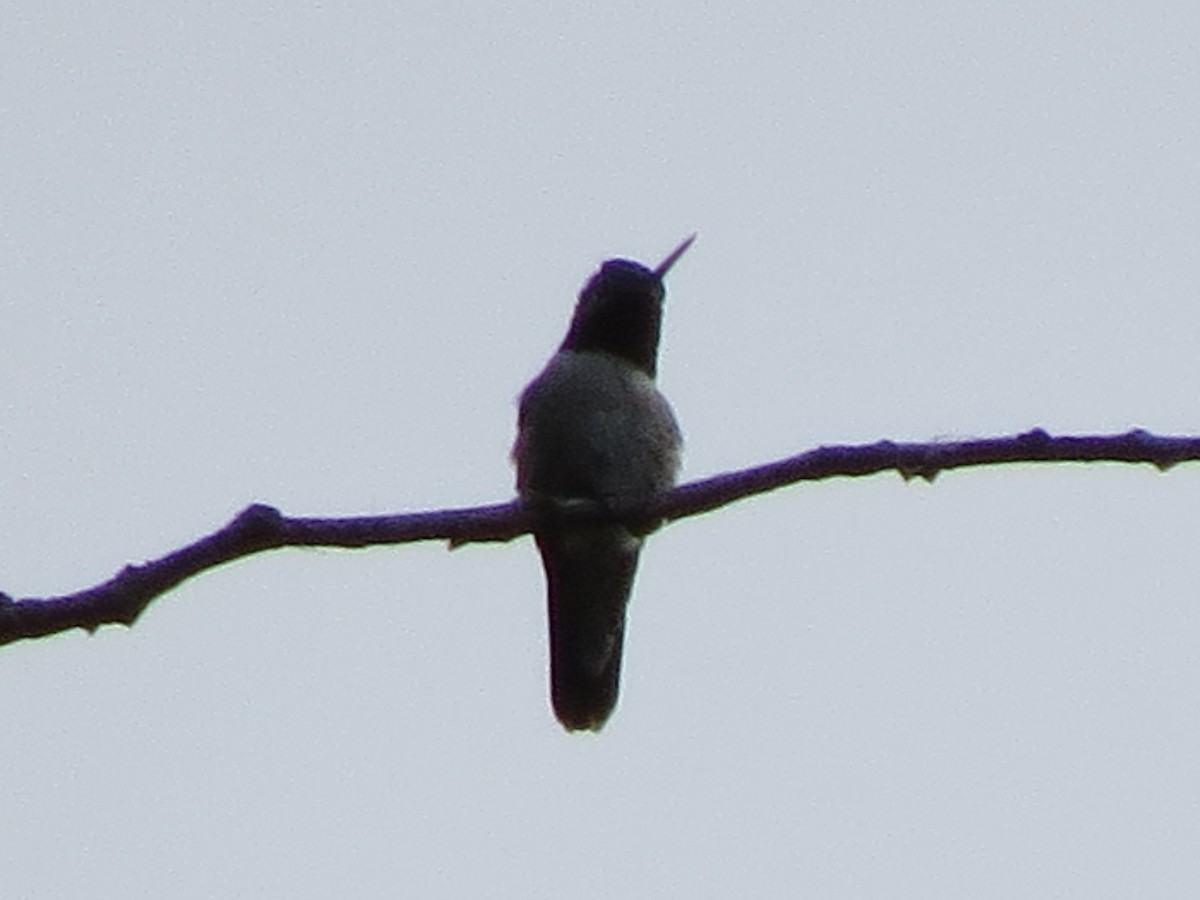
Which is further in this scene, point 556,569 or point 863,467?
point 556,569

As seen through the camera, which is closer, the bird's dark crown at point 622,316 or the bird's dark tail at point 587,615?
the bird's dark tail at point 587,615

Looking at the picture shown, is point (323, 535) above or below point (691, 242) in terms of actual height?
below

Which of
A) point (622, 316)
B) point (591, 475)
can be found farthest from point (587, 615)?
point (622, 316)

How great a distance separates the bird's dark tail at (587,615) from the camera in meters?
5.88

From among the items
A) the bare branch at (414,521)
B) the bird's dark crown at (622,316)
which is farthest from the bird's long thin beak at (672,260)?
the bare branch at (414,521)

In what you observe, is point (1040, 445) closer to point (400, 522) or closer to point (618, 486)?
point (400, 522)

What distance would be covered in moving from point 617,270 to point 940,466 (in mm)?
3942

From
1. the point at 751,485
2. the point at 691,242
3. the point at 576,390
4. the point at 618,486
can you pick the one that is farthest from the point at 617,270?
the point at 751,485

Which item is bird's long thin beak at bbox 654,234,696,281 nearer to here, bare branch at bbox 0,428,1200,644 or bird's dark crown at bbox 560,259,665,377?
bird's dark crown at bbox 560,259,665,377

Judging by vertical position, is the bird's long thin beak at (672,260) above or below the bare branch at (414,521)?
above

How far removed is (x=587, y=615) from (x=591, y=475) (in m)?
0.46

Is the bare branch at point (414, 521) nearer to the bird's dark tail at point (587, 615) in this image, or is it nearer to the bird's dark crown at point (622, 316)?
the bird's dark tail at point (587, 615)

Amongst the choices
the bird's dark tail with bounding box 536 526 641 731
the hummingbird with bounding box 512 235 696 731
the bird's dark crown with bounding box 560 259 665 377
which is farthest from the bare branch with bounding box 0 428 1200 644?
the bird's dark crown with bounding box 560 259 665 377

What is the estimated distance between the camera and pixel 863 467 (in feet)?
10.5
